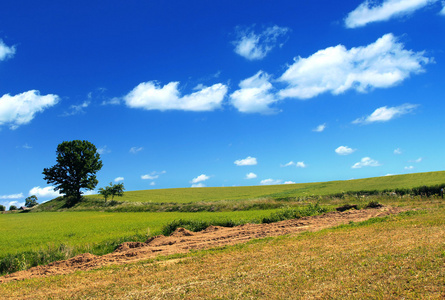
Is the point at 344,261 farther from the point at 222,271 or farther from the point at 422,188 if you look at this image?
the point at 422,188

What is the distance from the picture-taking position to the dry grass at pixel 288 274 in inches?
342

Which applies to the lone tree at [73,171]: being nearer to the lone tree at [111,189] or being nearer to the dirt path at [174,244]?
the lone tree at [111,189]

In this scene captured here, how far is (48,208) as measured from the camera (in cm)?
7800

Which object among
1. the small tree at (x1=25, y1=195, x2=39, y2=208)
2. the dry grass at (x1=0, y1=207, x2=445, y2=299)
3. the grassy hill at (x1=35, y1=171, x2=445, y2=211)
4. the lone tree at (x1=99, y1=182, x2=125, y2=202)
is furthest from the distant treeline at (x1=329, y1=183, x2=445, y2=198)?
the small tree at (x1=25, y1=195, x2=39, y2=208)

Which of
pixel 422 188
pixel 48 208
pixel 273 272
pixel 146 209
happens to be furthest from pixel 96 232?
pixel 48 208

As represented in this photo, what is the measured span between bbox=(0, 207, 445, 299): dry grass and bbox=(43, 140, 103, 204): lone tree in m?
68.6

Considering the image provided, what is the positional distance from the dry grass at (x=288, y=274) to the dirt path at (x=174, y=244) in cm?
168

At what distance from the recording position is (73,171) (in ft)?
252

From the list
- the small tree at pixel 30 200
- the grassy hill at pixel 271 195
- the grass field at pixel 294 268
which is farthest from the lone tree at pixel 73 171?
the grass field at pixel 294 268

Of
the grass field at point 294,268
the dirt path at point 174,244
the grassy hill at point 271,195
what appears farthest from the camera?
the grassy hill at point 271,195

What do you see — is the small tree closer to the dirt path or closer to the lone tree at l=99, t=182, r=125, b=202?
the lone tree at l=99, t=182, r=125, b=202

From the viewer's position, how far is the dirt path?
1537cm

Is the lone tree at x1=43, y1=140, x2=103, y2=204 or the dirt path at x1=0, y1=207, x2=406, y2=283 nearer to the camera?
the dirt path at x1=0, y1=207, x2=406, y2=283

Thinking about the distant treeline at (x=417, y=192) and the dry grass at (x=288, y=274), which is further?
the distant treeline at (x=417, y=192)
